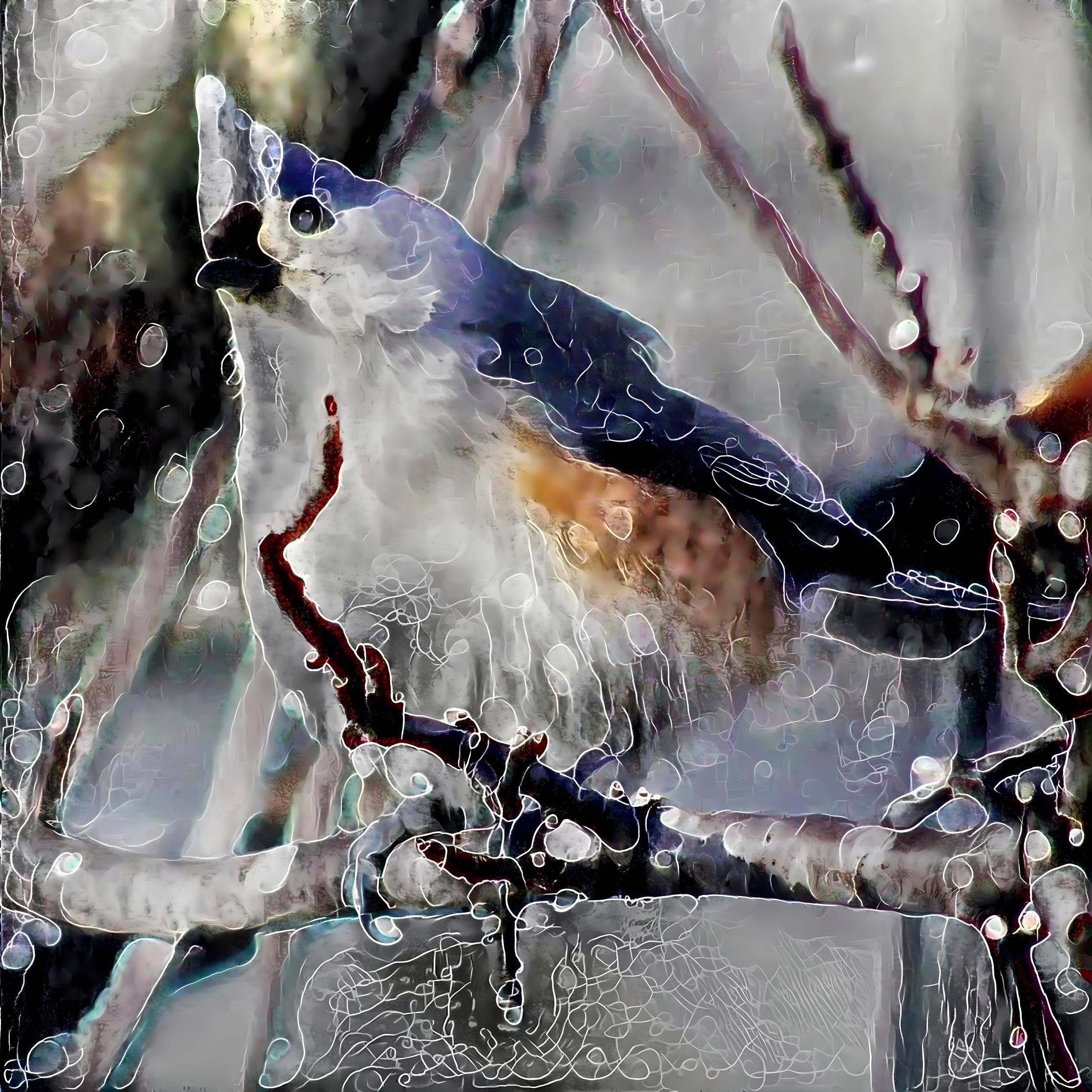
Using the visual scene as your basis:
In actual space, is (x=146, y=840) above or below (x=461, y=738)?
below

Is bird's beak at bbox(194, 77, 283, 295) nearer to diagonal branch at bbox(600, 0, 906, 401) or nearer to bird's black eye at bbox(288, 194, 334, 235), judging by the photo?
bird's black eye at bbox(288, 194, 334, 235)

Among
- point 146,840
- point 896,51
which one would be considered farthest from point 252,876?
point 896,51

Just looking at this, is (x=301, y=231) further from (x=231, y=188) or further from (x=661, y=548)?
(x=661, y=548)

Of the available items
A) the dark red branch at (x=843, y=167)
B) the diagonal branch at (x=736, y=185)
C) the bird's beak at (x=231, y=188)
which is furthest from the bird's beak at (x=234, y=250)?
the dark red branch at (x=843, y=167)

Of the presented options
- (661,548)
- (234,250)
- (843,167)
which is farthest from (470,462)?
(843,167)

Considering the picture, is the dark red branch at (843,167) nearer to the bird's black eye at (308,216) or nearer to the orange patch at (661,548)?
the orange patch at (661,548)

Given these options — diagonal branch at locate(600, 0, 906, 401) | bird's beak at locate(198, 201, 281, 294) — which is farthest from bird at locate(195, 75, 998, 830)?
diagonal branch at locate(600, 0, 906, 401)

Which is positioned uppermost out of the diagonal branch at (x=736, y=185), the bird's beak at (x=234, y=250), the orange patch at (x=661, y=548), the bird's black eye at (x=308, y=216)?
the diagonal branch at (x=736, y=185)

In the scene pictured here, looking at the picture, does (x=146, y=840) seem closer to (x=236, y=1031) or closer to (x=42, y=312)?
(x=236, y=1031)
